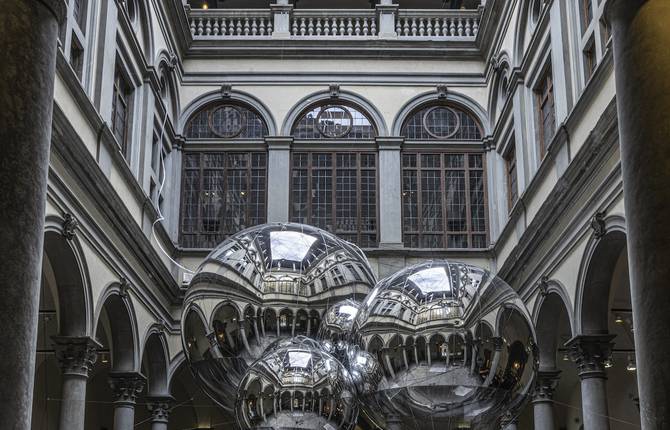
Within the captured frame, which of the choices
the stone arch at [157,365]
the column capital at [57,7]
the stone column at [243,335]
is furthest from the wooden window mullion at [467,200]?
the column capital at [57,7]

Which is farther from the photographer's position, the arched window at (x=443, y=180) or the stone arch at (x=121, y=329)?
the arched window at (x=443, y=180)

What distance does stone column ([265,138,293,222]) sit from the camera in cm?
2380

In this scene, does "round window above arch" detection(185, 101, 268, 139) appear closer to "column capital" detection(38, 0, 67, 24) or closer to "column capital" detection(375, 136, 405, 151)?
"column capital" detection(375, 136, 405, 151)

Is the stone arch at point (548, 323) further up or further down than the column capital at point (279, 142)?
further down

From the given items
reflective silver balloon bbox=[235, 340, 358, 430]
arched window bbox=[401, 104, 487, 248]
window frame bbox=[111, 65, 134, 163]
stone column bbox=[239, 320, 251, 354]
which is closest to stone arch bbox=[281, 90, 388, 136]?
arched window bbox=[401, 104, 487, 248]

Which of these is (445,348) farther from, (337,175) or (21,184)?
(337,175)

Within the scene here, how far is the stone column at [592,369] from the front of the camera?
1656 cm

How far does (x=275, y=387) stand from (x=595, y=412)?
11357 mm

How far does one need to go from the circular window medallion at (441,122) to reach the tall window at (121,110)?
720 centimetres

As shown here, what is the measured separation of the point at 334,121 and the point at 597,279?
9.72 m

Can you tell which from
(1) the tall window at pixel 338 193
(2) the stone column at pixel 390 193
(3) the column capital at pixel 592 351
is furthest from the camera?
(1) the tall window at pixel 338 193

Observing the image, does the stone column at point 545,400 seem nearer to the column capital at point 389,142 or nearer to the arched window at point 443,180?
the arched window at point 443,180

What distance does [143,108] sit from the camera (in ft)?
69.4

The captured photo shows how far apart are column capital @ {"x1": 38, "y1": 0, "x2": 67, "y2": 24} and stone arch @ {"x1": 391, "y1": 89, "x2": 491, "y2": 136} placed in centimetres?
1921
